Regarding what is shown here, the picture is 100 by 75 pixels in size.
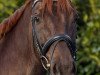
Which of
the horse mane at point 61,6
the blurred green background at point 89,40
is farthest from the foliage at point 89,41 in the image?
the horse mane at point 61,6

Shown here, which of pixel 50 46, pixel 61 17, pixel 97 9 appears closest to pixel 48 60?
pixel 50 46

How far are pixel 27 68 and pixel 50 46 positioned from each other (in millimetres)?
377

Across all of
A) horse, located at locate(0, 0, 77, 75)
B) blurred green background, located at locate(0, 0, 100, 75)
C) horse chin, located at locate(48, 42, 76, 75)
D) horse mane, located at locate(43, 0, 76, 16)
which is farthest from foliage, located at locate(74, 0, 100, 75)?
horse chin, located at locate(48, 42, 76, 75)

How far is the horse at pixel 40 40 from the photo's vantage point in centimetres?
364

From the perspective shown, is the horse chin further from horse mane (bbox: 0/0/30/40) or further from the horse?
horse mane (bbox: 0/0/30/40)

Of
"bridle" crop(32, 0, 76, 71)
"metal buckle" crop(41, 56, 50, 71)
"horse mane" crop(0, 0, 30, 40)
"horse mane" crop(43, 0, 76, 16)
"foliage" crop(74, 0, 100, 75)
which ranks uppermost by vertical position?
"horse mane" crop(43, 0, 76, 16)

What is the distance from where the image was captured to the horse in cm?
364

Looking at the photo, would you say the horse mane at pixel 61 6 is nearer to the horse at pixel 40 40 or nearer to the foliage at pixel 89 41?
the horse at pixel 40 40

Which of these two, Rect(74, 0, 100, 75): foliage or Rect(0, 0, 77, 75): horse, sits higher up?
Rect(0, 0, 77, 75): horse

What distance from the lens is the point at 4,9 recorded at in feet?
19.3

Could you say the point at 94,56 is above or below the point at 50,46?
below

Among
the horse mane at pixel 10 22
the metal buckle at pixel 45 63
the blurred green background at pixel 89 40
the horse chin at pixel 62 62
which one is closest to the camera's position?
the horse chin at pixel 62 62

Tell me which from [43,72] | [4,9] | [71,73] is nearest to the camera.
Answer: [71,73]

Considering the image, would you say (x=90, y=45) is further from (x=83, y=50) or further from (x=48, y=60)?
(x=48, y=60)
